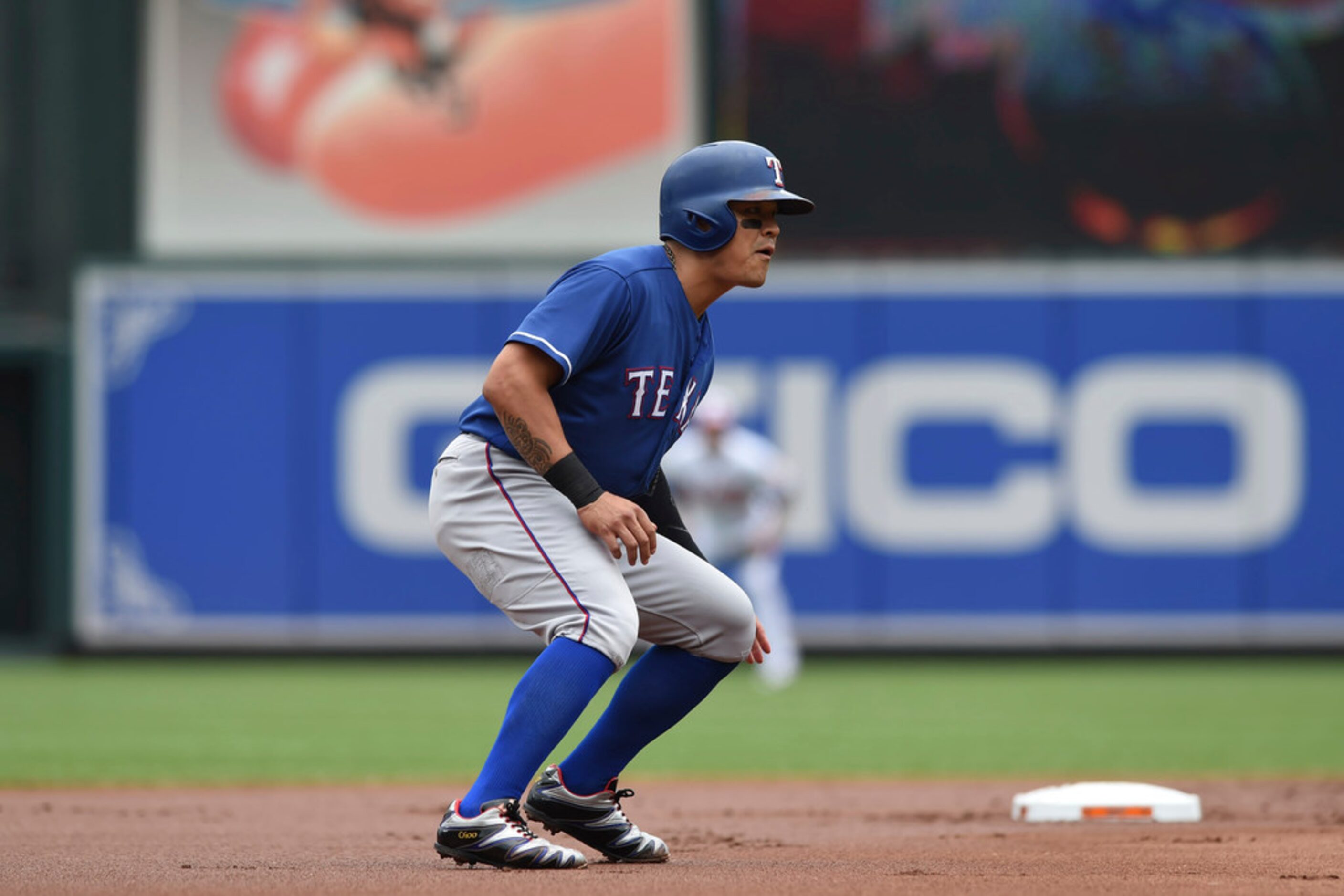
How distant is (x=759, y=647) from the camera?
4.88 m

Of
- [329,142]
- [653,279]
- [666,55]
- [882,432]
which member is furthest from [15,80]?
[653,279]

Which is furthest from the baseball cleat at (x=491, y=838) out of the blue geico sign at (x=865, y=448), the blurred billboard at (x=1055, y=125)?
the blurred billboard at (x=1055, y=125)

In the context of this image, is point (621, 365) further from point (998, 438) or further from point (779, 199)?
point (998, 438)

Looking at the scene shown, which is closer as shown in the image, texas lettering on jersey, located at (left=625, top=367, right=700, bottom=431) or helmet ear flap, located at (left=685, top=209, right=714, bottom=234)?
texas lettering on jersey, located at (left=625, top=367, right=700, bottom=431)

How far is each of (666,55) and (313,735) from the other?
25.7ft

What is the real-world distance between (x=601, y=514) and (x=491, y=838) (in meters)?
0.74

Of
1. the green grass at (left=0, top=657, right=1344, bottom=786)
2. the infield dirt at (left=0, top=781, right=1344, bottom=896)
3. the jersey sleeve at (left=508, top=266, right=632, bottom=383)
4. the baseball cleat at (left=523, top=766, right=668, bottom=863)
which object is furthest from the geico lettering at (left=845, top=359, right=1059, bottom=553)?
the jersey sleeve at (left=508, top=266, right=632, bottom=383)

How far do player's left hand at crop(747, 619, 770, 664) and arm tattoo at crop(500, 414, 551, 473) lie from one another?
0.74m

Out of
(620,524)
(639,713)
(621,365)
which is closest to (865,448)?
(639,713)

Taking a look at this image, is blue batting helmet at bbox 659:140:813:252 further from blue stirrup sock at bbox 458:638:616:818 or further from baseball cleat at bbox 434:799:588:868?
baseball cleat at bbox 434:799:588:868

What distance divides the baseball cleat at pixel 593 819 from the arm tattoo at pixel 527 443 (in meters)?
0.83

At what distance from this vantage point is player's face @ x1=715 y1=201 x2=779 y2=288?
4.55m

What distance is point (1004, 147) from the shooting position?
14.7 metres

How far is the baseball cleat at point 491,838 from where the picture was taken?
4.23 metres
